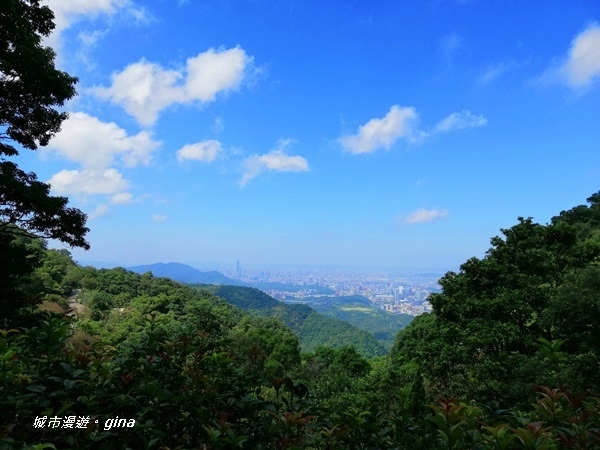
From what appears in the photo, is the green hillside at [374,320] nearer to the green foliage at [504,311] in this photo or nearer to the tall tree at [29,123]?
the green foliage at [504,311]

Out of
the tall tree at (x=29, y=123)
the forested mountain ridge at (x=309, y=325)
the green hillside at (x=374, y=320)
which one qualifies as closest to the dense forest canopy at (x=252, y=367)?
the tall tree at (x=29, y=123)

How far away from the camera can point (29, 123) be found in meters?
6.19

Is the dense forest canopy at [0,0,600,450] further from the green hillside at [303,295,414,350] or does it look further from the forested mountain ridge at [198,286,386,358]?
the green hillside at [303,295,414,350]

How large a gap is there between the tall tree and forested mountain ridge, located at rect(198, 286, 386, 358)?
48675 millimetres

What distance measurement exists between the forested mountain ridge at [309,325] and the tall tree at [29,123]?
1916 inches

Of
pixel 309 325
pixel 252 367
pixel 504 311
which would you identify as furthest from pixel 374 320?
pixel 252 367

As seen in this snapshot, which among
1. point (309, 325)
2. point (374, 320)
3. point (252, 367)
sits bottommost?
point (374, 320)

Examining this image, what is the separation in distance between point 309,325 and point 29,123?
3325 inches

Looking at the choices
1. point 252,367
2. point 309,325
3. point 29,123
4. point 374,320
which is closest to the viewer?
point 252,367

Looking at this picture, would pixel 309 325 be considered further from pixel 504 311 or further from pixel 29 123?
pixel 29 123

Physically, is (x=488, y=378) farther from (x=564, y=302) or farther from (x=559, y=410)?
(x=559, y=410)

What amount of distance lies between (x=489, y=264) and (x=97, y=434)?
11298 mm

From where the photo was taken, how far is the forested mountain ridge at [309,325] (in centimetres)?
6822

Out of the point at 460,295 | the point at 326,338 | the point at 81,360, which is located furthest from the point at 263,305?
the point at 81,360
